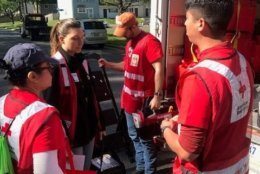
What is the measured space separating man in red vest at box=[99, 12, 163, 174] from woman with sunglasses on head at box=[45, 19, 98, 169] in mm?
756

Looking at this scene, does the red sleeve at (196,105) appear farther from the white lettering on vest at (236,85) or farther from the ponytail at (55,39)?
the ponytail at (55,39)

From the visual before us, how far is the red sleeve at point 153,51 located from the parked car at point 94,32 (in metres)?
17.0

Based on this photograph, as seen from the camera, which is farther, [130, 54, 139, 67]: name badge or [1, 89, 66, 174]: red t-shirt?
[130, 54, 139, 67]: name badge

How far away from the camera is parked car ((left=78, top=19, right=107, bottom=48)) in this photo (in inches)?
825

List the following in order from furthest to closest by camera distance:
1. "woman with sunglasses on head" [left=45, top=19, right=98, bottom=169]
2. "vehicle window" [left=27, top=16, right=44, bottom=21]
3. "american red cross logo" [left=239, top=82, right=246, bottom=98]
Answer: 1. "vehicle window" [left=27, top=16, right=44, bottom=21]
2. "woman with sunglasses on head" [left=45, top=19, right=98, bottom=169]
3. "american red cross logo" [left=239, top=82, right=246, bottom=98]

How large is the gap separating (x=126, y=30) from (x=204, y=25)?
2273 mm

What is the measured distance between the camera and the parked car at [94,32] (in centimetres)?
2095

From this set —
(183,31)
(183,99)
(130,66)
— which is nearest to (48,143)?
(183,99)

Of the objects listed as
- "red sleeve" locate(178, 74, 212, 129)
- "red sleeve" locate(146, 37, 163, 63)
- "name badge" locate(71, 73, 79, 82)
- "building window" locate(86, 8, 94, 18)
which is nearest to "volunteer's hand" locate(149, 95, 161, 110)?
"red sleeve" locate(146, 37, 163, 63)

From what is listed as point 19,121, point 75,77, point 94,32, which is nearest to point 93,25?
point 94,32

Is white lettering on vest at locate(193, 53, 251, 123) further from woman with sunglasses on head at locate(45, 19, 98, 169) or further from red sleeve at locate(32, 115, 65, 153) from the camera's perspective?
woman with sunglasses on head at locate(45, 19, 98, 169)

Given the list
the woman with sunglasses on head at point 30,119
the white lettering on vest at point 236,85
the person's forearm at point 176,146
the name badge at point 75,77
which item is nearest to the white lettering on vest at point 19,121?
the woman with sunglasses on head at point 30,119

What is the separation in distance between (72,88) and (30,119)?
4.50 feet

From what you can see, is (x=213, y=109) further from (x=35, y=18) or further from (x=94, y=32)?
(x=35, y=18)
